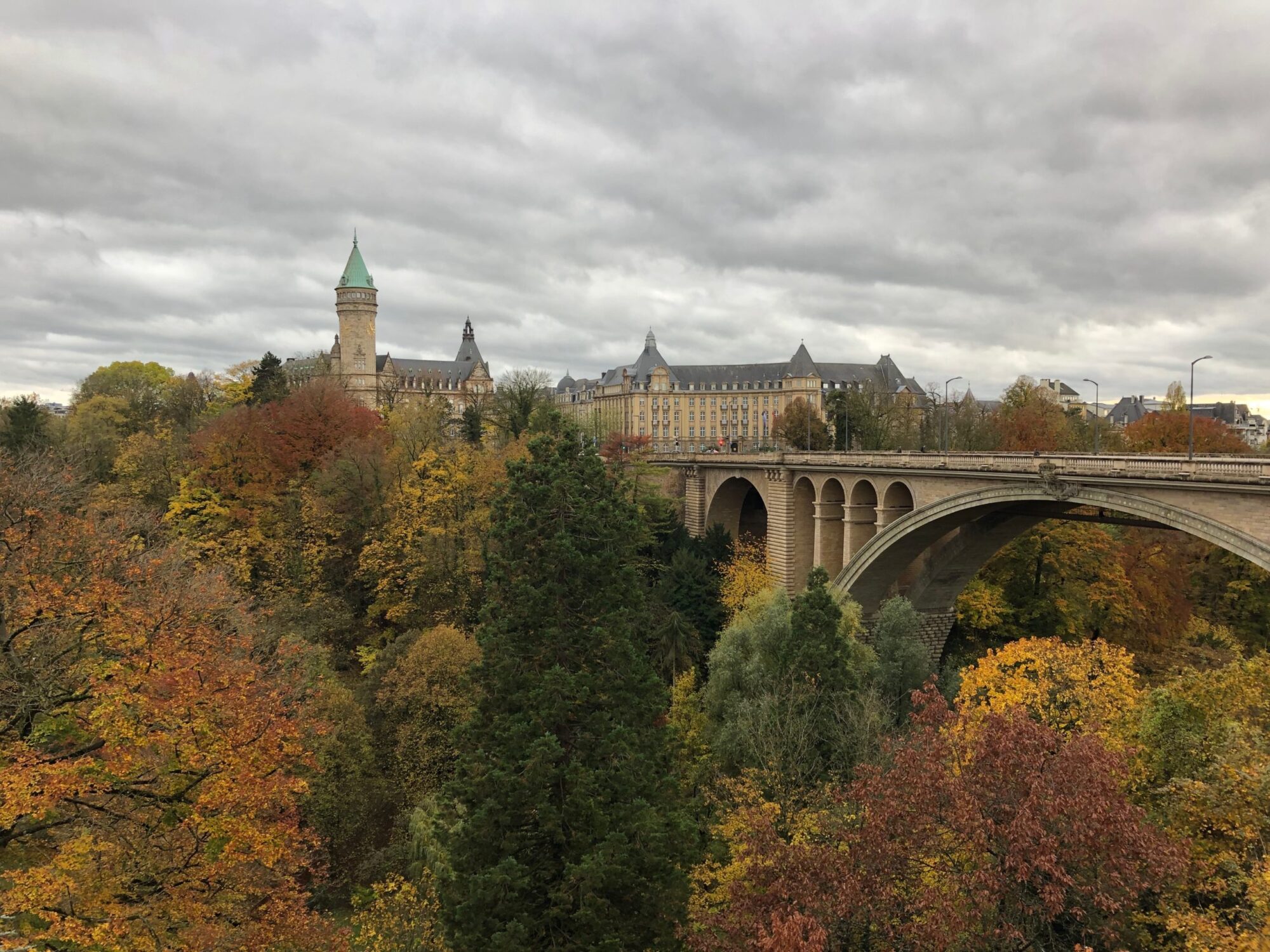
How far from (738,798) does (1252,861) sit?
34.5ft

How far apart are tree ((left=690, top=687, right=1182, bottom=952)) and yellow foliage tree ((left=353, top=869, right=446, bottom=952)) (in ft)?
24.1

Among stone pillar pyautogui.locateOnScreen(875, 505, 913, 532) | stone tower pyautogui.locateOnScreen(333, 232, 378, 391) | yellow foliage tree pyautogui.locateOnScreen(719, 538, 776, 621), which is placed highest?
stone tower pyautogui.locateOnScreen(333, 232, 378, 391)

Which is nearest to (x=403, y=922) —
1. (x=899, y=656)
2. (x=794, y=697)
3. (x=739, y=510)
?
(x=794, y=697)

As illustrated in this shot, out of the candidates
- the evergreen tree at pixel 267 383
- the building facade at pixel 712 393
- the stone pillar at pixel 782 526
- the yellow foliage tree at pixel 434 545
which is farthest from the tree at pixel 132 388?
the building facade at pixel 712 393

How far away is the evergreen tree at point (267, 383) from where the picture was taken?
50.9 metres

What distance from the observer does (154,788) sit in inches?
529

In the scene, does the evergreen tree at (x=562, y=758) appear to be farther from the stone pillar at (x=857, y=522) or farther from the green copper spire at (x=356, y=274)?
the green copper spire at (x=356, y=274)

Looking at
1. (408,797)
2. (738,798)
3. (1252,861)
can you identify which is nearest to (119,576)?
(408,797)

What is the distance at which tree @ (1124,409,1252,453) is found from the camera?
44781mm

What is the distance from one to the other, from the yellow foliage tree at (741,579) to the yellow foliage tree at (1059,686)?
13199 mm

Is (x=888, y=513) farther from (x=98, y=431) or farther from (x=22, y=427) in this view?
(x=98, y=431)

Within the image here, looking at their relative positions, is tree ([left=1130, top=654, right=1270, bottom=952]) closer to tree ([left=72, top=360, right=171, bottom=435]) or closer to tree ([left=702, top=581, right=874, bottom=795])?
tree ([left=702, top=581, right=874, bottom=795])

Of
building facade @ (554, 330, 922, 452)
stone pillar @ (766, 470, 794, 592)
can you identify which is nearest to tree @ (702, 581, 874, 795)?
stone pillar @ (766, 470, 794, 592)

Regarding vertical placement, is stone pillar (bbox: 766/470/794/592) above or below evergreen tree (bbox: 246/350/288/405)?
below
